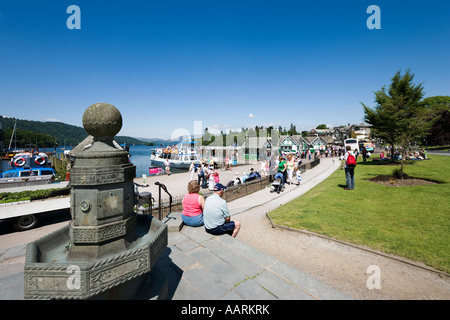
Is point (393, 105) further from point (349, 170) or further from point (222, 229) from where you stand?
point (222, 229)

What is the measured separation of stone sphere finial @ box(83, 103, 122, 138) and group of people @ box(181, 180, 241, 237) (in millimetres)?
2993

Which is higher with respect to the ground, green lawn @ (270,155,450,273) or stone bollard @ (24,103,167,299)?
stone bollard @ (24,103,167,299)

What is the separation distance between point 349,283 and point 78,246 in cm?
503

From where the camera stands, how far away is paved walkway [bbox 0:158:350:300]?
9.57 ft

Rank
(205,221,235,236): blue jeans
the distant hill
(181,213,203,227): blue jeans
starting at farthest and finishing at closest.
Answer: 1. the distant hill
2. (181,213,203,227): blue jeans
3. (205,221,235,236): blue jeans

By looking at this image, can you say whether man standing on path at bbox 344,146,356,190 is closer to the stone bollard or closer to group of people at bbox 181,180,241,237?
group of people at bbox 181,180,241,237

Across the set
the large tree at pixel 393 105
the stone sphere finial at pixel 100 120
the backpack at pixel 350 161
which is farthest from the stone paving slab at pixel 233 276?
the large tree at pixel 393 105

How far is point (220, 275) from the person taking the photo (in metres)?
3.35

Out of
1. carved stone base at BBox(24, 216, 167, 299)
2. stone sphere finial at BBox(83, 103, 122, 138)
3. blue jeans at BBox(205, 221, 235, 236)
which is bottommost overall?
blue jeans at BBox(205, 221, 235, 236)

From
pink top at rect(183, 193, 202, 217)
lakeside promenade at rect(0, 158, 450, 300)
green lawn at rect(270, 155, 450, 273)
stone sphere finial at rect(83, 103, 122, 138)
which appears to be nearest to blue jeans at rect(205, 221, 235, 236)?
lakeside promenade at rect(0, 158, 450, 300)

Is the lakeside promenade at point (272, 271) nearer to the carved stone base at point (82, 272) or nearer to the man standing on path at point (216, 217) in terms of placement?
the man standing on path at point (216, 217)

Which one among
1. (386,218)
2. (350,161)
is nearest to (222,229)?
(386,218)

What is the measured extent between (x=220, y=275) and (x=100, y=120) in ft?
9.94
